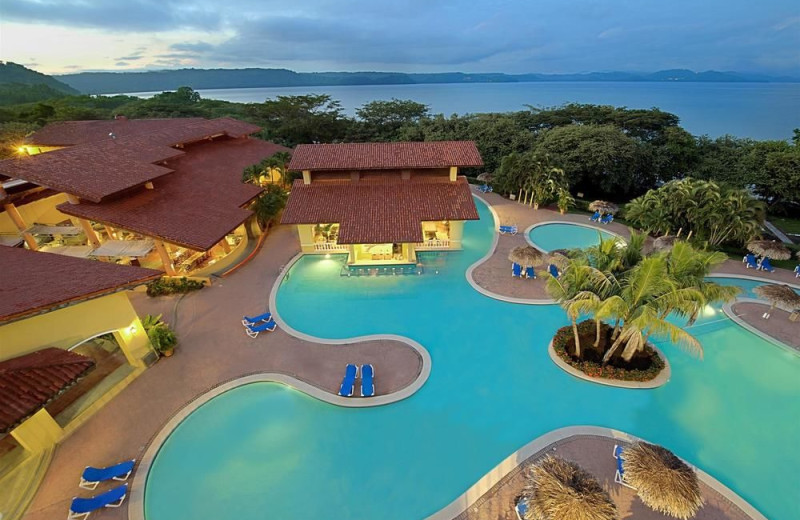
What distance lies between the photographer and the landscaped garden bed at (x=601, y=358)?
1342cm

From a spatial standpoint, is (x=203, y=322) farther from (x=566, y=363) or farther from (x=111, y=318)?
(x=566, y=363)

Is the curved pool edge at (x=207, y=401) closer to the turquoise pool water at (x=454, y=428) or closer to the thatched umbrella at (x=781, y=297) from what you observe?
the turquoise pool water at (x=454, y=428)

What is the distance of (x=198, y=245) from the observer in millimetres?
18156

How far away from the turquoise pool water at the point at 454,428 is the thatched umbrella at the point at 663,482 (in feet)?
4.81

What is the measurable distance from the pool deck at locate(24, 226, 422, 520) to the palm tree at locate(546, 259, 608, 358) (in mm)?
6339

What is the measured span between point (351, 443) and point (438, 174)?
1862 cm

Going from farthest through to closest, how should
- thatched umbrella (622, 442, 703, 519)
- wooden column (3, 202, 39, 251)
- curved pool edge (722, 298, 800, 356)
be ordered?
wooden column (3, 202, 39, 251) → curved pool edge (722, 298, 800, 356) → thatched umbrella (622, 442, 703, 519)

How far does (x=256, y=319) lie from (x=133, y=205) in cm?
1120

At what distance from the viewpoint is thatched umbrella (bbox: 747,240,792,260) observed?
19.7 metres

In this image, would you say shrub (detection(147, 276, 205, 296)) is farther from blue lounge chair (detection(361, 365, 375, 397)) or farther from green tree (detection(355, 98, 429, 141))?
green tree (detection(355, 98, 429, 141))

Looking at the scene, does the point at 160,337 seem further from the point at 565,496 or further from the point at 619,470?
the point at 619,470

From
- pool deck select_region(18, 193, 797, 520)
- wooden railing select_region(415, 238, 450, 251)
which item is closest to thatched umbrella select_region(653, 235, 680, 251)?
pool deck select_region(18, 193, 797, 520)

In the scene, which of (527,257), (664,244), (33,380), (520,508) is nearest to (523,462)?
(520,508)

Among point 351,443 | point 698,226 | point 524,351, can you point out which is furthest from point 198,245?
point 698,226
